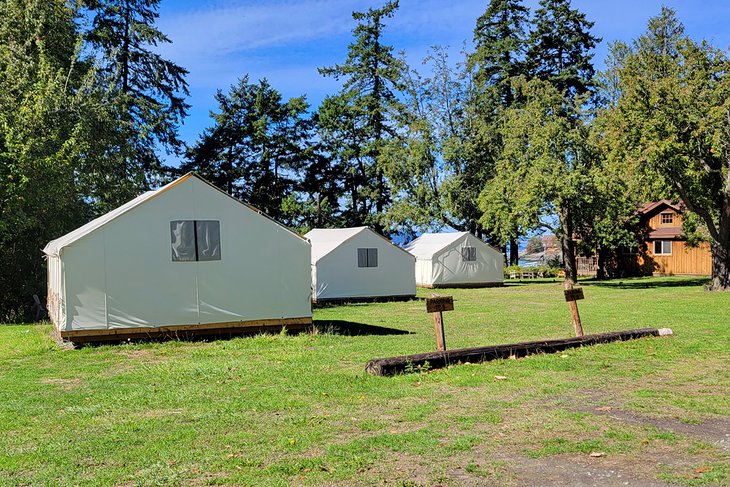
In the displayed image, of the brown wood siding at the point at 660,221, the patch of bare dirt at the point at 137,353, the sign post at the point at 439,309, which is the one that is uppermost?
the brown wood siding at the point at 660,221

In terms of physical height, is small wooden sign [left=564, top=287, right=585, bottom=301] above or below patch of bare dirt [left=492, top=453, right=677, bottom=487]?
above

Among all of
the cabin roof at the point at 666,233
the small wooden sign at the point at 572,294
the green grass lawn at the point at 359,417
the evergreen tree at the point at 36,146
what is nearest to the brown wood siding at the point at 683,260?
the cabin roof at the point at 666,233

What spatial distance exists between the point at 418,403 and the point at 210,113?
132 ft

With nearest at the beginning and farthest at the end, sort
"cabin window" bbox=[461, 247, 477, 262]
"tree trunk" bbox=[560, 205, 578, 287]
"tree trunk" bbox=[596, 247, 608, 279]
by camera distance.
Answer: "tree trunk" bbox=[560, 205, 578, 287], "cabin window" bbox=[461, 247, 477, 262], "tree trunk" bbox=[596, 247, 608, 279]

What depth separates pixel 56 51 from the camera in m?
23.8

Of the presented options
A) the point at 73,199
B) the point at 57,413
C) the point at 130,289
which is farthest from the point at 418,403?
the point at 73,199

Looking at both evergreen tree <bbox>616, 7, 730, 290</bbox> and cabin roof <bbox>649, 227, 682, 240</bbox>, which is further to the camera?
cabin roof <bbox>649, 227, 682, 240</bbox>

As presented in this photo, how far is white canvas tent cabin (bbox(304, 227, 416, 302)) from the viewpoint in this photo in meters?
25.7

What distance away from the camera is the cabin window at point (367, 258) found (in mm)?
26531

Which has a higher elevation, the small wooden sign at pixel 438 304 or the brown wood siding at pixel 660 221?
the brown wood siding at pixel 660 221

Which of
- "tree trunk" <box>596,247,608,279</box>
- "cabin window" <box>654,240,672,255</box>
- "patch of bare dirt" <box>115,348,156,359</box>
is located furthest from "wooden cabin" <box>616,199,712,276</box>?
"patch of bare dirt" <box>115,348,156,359</box>

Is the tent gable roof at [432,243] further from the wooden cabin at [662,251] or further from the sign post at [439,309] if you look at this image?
the sign post at [439,309]

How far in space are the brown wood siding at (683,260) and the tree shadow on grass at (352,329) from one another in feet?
98.1

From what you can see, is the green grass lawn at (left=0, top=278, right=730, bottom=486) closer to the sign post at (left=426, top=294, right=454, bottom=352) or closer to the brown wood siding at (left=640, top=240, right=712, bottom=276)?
the sign post at (left=426, top=294, right=454, bottom=352)
